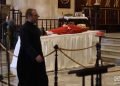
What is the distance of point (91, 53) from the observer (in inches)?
498

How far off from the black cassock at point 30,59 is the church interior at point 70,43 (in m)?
0.72

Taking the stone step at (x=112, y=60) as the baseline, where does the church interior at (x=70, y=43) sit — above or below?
above

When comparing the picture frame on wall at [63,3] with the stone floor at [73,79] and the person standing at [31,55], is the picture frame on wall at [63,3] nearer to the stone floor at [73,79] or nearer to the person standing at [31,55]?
the stone floor at [73,79]

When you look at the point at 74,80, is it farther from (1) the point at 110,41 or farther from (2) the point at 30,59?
(1) the point at 110,41

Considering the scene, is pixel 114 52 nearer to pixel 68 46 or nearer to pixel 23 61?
pixel 68 46

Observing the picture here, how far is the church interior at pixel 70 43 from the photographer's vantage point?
31.9 feet

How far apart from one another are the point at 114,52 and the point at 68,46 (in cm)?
241

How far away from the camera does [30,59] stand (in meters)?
6.60

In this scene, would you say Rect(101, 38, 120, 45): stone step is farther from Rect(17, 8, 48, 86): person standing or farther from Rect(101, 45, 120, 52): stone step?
Rect(17, 8, 48, 86): person standing

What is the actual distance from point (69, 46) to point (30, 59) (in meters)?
5.27

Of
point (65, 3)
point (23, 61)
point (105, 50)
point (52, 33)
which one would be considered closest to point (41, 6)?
point (65, 3)

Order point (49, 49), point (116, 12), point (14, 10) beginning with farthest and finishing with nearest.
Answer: point (116, 12) → point (14, 10) → point (49, 49)

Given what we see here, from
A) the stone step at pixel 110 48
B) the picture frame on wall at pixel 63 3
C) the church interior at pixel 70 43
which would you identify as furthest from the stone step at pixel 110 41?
the picture frame on wall at pixel 63 3

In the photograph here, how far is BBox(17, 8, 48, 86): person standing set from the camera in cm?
645
